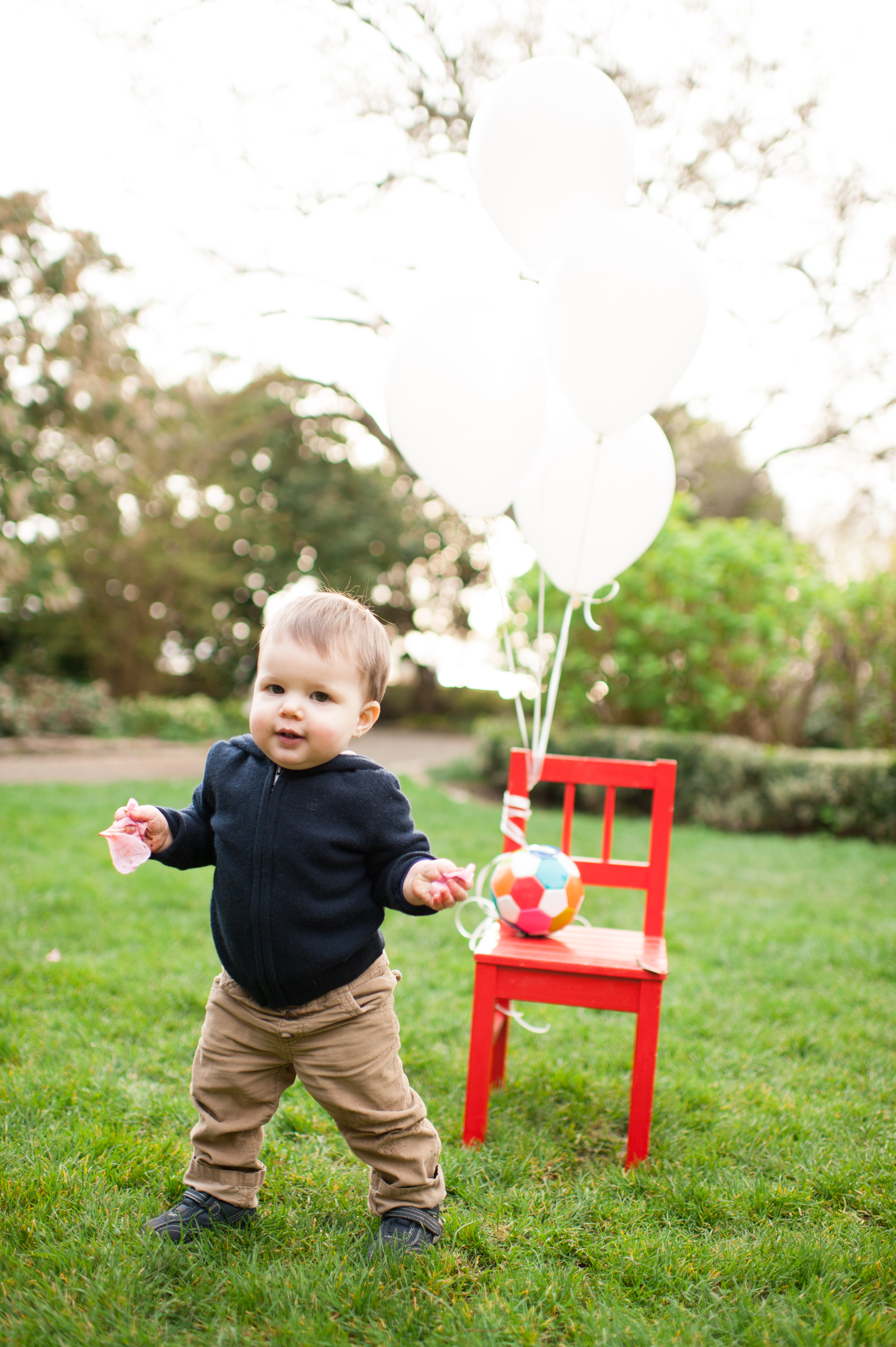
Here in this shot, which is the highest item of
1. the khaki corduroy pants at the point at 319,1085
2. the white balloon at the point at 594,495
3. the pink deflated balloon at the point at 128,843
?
the white balloon at the point at 594,495

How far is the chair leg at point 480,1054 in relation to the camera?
2.28 metres

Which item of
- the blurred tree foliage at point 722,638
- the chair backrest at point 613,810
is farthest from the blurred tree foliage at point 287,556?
the chair backrest at point 613,810

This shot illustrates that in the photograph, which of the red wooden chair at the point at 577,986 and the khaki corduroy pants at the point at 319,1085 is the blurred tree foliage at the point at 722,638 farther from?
the khaki corduroy pants at the point at 319,1085

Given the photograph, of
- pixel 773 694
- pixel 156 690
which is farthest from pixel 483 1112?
pixel 156 690

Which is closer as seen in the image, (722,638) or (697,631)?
(697,631)

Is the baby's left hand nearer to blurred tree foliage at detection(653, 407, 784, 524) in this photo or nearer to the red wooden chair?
the red wooden chair

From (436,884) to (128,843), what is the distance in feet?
2.08

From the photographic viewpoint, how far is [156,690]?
16.3m

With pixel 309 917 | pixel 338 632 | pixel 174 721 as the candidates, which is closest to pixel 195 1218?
pixel 309 917

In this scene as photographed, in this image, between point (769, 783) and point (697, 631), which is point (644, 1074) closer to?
point (769, 783)

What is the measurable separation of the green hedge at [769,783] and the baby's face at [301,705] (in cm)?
613

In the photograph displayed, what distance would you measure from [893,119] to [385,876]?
10.6 metres

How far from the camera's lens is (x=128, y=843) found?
1.81 meters

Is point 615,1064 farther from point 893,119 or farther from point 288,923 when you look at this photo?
point 893,119
